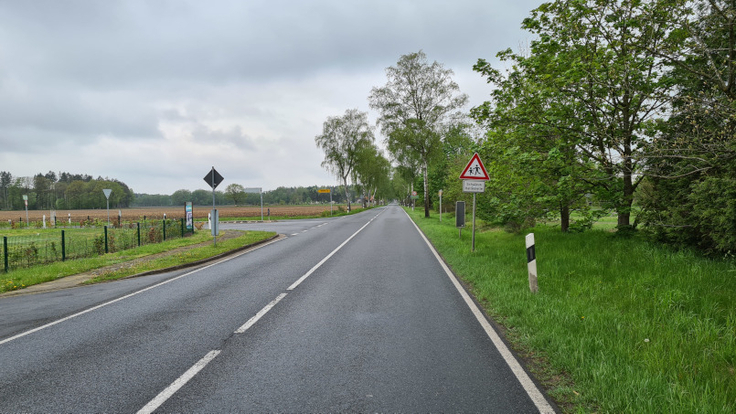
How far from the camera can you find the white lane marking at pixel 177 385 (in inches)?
111

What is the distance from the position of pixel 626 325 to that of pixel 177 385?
5.03m

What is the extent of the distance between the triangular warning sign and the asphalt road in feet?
13.5

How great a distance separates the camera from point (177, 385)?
3186 millimetres

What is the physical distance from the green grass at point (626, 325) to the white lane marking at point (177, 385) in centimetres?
333

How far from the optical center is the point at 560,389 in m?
2.99

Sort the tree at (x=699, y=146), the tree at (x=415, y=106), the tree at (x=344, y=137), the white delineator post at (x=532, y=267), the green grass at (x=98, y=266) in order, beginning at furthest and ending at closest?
the tree at (x=344, y=137)
the tree at (x=415, y=106)
the green grass at (x=98, y=266)
the white delineator post at (x=532, y=267)
the tree at (x=699, y=146)

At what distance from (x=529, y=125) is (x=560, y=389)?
787 centimetres

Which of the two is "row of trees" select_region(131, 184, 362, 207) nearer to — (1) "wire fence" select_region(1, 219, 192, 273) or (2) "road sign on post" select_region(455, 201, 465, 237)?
(1) "wire fence" select_region(1, 219, 192, 273)

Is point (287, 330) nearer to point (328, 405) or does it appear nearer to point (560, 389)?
point (328, 405)

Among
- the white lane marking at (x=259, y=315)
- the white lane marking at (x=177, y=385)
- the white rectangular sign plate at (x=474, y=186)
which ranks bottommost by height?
the white lane marking at (x=259, y=315)

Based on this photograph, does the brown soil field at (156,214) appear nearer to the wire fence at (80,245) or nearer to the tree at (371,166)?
the tree at (371,166)

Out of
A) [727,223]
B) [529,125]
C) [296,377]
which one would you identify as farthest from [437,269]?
[296,377]

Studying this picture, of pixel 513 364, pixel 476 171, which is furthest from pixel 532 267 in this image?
pixel 476 171

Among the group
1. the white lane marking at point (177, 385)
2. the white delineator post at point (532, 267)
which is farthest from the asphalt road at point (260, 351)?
the white delineator post at point (532, 267)
